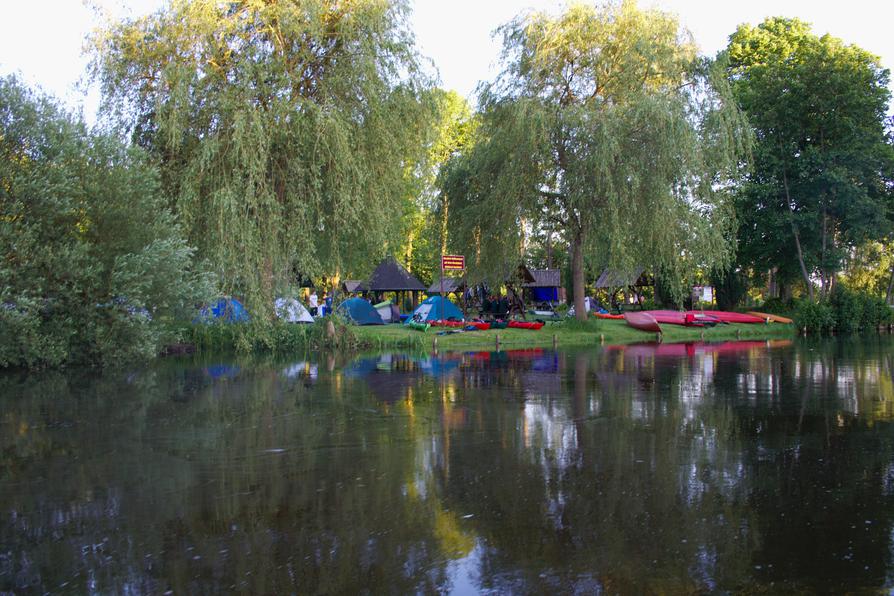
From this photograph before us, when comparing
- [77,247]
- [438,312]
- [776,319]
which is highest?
[77,247]

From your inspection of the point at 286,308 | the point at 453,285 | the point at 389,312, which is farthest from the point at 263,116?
the point at 453,285

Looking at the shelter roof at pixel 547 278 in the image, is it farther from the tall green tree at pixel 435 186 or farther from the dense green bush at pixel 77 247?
the dense green bush at pixel 77 247

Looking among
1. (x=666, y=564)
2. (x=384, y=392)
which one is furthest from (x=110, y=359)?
(x=666, y=564)

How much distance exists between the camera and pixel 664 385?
1605cm

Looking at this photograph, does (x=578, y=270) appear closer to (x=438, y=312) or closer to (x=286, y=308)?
(x=438, y=312)

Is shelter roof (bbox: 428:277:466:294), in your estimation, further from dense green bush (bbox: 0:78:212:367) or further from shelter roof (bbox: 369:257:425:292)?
dense green bush (bbox: 0:78:212:367)

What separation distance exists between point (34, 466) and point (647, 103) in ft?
78.7

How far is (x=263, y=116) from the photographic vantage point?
902 inches

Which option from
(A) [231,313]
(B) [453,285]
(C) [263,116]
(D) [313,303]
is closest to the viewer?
(C) [263,116]

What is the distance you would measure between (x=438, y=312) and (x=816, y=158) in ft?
68.6

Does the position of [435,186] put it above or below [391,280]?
above

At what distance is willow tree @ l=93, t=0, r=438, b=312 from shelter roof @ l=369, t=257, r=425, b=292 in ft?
69.4

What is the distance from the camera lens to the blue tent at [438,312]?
38.2m

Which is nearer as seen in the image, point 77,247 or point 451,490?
point 451,490
